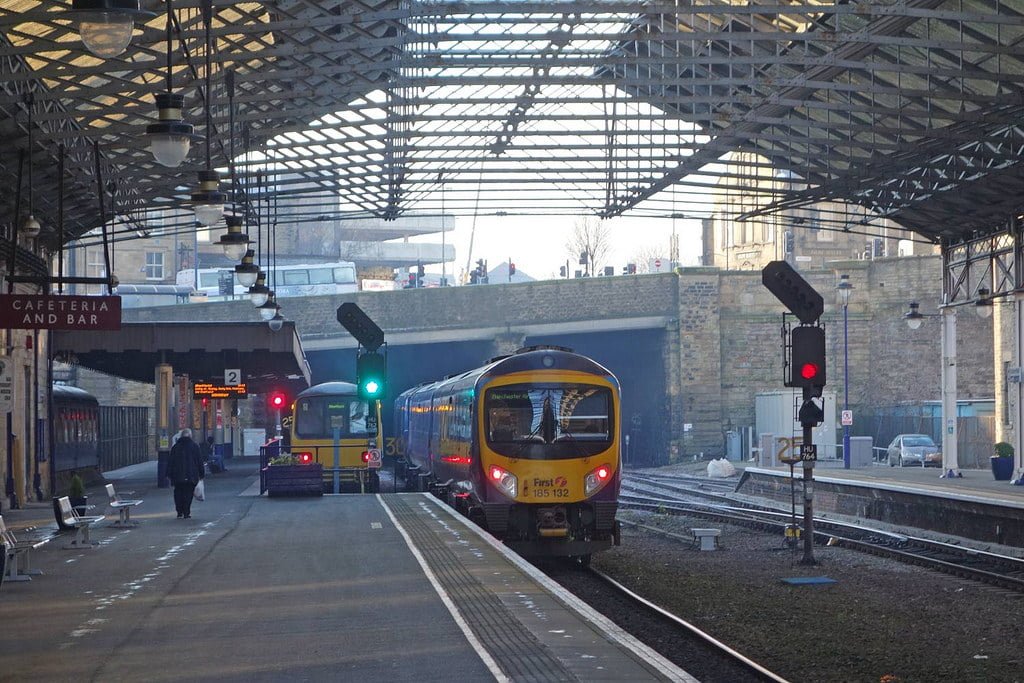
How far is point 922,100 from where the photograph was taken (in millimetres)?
26719

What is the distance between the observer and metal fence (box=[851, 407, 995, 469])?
155 feet

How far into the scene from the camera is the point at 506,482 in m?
18.7

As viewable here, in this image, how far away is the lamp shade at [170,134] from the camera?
1175cm

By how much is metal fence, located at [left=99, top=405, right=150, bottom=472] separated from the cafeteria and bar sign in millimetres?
25105

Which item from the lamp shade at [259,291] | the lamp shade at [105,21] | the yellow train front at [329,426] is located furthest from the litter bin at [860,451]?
the lamp shade at [105,21]

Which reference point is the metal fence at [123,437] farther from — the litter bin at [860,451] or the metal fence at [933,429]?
the metal fence at [933,429]

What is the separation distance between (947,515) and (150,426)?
41837mm

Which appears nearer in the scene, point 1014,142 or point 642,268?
point 1014,142

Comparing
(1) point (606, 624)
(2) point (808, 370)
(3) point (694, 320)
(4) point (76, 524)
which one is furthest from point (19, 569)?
(3) point (694, 320)

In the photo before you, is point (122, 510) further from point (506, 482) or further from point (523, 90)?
point (523, 90)

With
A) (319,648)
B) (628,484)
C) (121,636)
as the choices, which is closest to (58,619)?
(121,636)

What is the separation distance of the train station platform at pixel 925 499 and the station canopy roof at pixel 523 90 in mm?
6377

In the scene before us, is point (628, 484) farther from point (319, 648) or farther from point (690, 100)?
point (319, 648)

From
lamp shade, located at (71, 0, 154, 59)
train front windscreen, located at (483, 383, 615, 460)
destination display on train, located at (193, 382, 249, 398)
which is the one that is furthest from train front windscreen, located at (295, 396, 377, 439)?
lamp shade, located at (71, 0, 154, 59)
